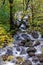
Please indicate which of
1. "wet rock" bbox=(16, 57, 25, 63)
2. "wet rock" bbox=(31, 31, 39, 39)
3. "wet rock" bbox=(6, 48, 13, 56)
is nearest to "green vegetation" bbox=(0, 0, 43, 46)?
"wet rock" bbox=(31, 31, 39, 39)

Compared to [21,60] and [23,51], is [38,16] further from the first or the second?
[21,60]

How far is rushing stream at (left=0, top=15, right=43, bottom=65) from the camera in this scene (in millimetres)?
13016

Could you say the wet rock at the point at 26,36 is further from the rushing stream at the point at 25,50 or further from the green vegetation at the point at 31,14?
the green vegetation at the point at 31,14

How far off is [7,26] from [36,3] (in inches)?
128

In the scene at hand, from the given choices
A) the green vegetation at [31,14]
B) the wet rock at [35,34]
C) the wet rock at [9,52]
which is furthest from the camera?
the wet rock at [35,34]

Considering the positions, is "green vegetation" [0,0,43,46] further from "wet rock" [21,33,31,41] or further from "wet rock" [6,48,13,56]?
"wet rock" [6,48,13,56]

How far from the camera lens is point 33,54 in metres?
13.9

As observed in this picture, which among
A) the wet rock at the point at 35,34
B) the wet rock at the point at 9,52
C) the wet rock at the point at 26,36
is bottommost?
the wet rock at the point at 35,34

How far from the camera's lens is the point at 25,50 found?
14.6m

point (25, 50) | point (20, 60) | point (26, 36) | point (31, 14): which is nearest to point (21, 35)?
point (26, 36)

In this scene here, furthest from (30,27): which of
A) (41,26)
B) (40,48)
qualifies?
(40,48)

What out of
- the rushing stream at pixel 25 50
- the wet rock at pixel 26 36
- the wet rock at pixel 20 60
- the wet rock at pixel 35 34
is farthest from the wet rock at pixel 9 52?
the wet rock at pixel 35 34

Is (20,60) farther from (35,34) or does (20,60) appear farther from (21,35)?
(35,34)

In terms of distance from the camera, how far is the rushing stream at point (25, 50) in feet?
42.7
